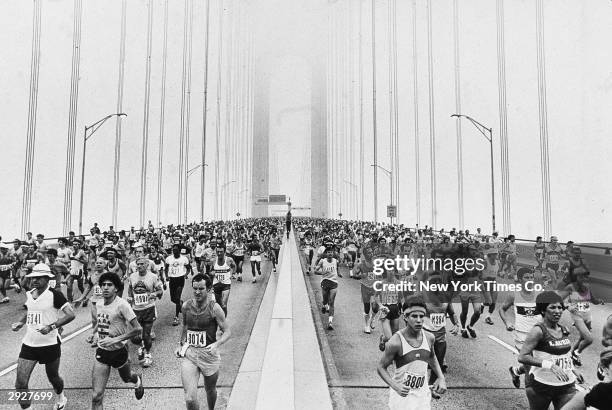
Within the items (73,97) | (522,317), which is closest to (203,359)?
(522,317)

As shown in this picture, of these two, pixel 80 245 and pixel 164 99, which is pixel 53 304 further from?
pixel 164 99

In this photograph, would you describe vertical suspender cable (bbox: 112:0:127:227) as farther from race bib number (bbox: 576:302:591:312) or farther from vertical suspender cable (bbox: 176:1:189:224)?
race bib number (bbox: 576:302:591:312)

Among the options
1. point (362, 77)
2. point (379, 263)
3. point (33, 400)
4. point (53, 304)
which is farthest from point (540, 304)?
point (362, 77)

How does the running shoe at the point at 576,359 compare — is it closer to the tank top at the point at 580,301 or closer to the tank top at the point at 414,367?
the tank top at the point at 580,301

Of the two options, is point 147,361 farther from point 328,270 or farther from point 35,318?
point 328,270

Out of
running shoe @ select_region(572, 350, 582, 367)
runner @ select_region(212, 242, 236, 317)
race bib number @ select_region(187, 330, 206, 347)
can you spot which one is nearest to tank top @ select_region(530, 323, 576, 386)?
running shoe @ select_region(572, 350, 582, 367)

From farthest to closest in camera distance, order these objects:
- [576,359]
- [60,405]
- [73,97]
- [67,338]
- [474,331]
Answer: [73,97]
[474,331]
[67,338]
[576,359]
[60,405]
